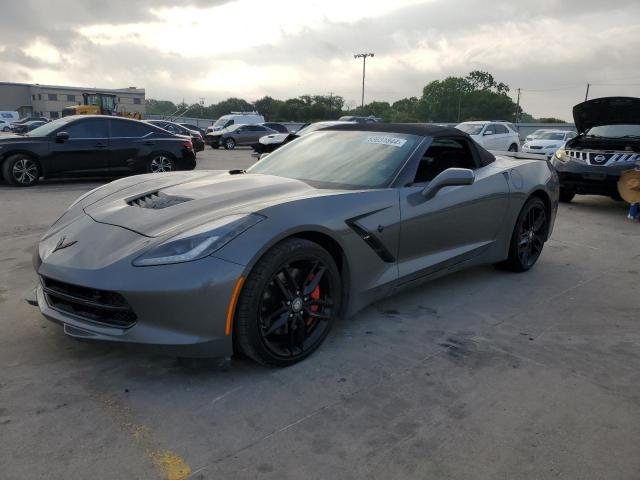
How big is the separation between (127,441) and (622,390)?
98.3 inches

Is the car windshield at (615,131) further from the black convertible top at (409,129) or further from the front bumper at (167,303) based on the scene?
the front bumper at (167,303)

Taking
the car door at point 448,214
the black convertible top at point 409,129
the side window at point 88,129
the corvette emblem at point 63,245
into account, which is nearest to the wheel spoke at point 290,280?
the car door at point 448,214

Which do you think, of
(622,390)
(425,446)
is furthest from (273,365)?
(622,390)

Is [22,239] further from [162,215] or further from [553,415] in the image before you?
[553,415]

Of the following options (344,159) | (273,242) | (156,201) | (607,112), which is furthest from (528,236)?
→ (607,112)

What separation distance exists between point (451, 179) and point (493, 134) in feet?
53.8

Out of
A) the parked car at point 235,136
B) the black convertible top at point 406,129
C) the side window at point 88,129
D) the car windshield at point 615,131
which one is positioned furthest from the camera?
the parked car at point 235,136

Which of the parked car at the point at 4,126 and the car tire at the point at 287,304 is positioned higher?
the parked car at the point at 4,126

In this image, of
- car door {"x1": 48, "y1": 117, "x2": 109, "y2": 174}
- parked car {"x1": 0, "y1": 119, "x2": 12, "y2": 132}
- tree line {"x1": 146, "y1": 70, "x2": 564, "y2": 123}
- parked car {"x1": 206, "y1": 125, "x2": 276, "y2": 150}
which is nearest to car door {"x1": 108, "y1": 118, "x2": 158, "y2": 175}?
car door {"x1": 48, "y1": 117, "x2": 109, "y2": 174}

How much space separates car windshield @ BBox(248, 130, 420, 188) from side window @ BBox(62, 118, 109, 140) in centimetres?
690

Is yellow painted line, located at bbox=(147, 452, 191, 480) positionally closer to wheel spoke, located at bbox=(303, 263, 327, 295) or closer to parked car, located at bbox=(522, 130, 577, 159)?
wheel spoke, located at bbox=(303, 263, 327, 295)

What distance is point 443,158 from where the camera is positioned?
4.11 m

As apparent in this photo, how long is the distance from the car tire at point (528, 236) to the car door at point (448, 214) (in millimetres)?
379

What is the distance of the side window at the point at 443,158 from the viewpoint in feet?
12.2
